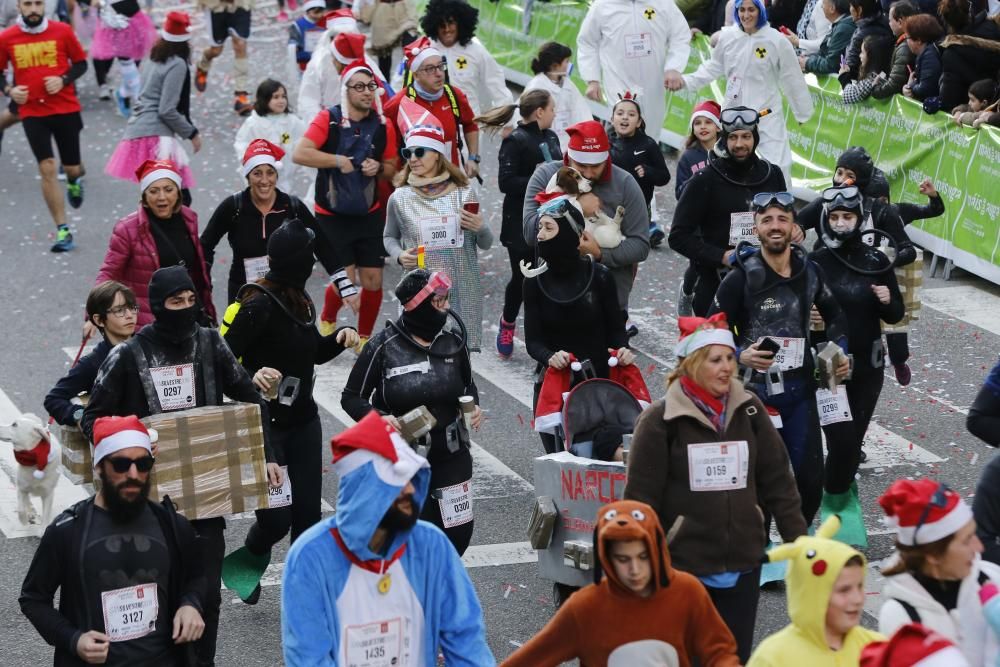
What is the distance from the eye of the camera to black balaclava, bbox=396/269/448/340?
25.8 feet

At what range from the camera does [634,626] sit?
220 inches

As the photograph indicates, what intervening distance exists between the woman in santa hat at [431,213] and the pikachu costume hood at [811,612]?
5.80 m

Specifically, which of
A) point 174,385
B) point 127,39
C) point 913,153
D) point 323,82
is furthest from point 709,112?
point 127,39

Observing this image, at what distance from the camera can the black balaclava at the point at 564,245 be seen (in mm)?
8648

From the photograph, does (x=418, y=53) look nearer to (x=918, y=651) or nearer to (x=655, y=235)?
(x=655, y=235)

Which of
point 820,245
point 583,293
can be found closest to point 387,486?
point 583,293

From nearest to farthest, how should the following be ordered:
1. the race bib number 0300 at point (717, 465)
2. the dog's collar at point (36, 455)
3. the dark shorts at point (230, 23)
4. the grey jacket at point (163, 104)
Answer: the race bib number 0300 at point (717, 465) < the dog's collar at point (36, 455) < the grey jacket at point (163, 104) < the dark shorts at point (230, 23)

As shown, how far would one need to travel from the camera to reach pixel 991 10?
15.7 meters

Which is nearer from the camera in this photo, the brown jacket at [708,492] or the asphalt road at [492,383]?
the brown jacket at [708,492]

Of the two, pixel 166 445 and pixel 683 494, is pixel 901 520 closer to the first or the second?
pixel 683 494

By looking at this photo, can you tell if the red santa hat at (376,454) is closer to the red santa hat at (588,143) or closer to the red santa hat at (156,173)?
the red santa hat at (156,173)

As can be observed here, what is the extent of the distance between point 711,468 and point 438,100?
23.0 ft

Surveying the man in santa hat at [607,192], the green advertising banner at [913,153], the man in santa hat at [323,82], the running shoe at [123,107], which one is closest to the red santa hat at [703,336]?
the man in santa hat at [607,192]

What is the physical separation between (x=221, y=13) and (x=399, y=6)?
319 cm
